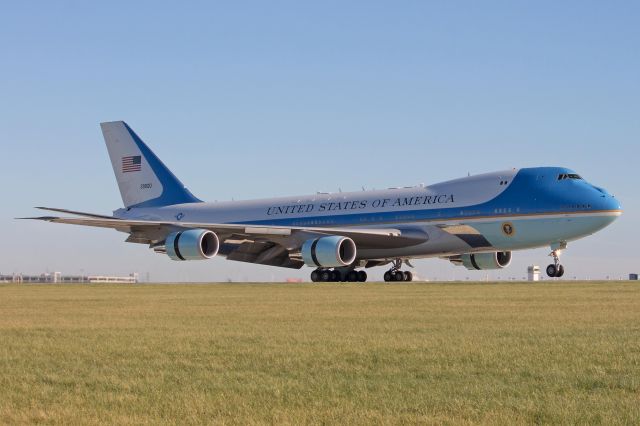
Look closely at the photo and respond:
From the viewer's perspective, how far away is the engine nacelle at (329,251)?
4172 cm

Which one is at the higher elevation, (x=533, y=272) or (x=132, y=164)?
(x=132, y=164)

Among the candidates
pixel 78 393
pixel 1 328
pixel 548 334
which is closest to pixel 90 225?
pixel 1 328

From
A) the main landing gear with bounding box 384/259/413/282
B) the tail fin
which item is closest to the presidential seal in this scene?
the main landing gear with bounding box 384/259/413/282

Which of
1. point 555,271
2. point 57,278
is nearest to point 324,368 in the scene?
point 555,271

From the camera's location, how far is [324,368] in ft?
35.8

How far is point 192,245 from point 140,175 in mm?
15279

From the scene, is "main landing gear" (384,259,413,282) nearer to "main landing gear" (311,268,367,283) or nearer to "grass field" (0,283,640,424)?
"main landing gear" (311,268,367,283)

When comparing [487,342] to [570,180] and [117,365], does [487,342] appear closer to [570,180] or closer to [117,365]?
[117,365]

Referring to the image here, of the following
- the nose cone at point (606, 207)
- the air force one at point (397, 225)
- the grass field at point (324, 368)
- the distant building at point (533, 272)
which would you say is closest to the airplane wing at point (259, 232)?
the air force one at point (397, 225)

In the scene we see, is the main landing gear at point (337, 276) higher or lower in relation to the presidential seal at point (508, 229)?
lower

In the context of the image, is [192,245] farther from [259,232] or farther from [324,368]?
[324,368]

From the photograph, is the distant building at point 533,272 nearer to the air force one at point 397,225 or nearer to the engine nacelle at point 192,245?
the air force one at point 397,225

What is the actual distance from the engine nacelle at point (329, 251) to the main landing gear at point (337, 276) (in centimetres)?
385

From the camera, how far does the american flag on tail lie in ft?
184
